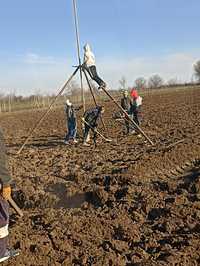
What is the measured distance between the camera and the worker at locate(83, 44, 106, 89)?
13.9m

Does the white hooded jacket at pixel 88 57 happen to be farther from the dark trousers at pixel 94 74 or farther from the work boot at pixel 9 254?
the work boot at pixel 9 254

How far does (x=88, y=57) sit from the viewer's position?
1401 cm

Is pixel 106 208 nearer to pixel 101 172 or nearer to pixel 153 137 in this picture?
pixel 101 172

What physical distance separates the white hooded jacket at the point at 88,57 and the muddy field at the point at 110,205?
2775mm

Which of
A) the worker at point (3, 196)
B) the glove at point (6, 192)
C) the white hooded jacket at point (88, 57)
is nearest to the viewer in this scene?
the worker at point (3, 196)

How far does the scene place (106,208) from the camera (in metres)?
7.44

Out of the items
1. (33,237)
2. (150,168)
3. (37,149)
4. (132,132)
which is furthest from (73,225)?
(132,132)

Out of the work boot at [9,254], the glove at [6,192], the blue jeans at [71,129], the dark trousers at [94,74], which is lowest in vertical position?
the work boot at [9,254]

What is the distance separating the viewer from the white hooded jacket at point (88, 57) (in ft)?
45.2

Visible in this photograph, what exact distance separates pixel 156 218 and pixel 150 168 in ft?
10.9

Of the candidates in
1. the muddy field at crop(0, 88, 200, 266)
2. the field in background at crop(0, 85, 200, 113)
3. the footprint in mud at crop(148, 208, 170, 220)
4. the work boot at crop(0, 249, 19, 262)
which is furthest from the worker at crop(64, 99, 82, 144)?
the field in background at crop(0, 85, 200, 113)

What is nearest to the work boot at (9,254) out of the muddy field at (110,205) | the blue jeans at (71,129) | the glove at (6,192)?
the muddy field at (110,205)

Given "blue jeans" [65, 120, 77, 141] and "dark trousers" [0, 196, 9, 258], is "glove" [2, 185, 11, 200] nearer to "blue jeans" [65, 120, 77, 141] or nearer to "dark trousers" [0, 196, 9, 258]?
"dark trousers" [0, 196, 9, 258]

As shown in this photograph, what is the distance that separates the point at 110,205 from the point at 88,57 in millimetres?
7367
